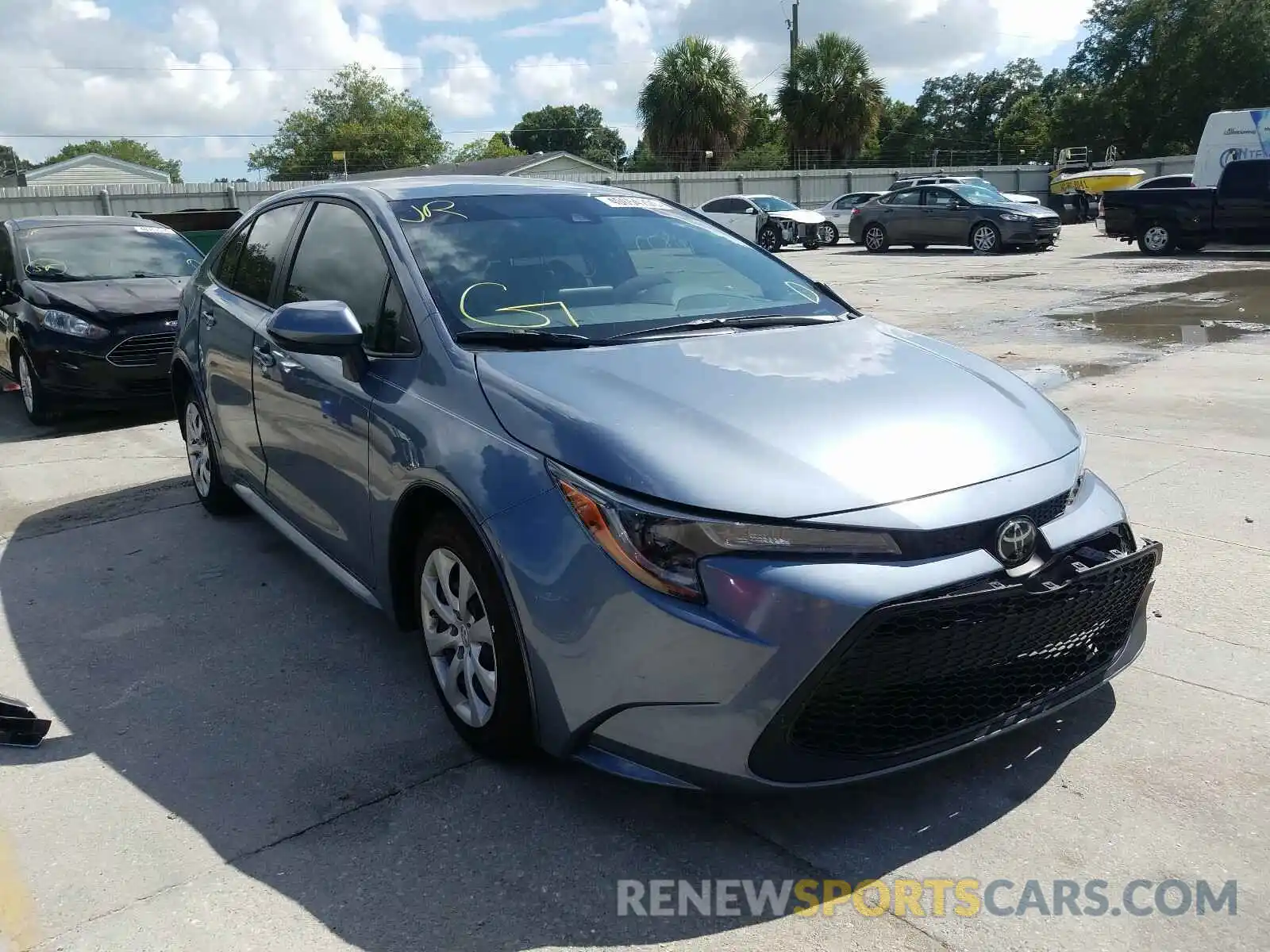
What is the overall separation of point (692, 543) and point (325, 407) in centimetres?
178

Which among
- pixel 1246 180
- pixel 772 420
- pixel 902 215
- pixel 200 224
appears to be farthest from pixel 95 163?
pixel 772 420

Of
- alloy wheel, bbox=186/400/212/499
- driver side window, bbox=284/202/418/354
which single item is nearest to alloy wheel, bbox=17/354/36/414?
alloy wheel, bbox=186/400/212/499

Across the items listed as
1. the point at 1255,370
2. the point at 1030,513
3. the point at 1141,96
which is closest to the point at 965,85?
the point at 1141,96

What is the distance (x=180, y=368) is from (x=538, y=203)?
271 cm

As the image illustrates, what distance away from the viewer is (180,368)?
5801mm

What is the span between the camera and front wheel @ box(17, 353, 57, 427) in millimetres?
8211

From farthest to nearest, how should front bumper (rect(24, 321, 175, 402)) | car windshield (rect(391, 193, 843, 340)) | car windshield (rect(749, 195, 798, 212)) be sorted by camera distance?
car windshield (rect(749, 195, 798, 212)), front bumper (rect(24, 321, 175, 402)), car windshield (rect(391, 193, 843, 340))

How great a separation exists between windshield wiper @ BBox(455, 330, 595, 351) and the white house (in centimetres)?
6430

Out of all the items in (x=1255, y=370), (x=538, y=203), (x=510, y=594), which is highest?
(x=538, y=203)

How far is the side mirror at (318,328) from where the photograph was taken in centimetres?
342

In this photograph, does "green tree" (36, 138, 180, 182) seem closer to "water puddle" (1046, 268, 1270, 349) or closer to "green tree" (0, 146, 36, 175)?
"green tree" (0, 146, 36, 175)

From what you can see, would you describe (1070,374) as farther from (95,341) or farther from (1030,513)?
(95,341)

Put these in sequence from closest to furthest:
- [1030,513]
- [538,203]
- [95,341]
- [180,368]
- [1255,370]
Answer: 1. [1030,513]
2. [538,203]
3. [180,368]
4. [95,341]
5. [1255,370]

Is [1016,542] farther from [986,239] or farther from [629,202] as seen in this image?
[986,239]
